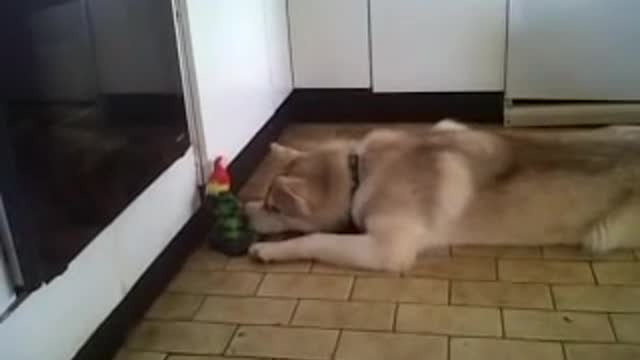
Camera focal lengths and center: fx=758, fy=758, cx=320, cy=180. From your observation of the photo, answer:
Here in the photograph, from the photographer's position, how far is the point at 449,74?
315 cm

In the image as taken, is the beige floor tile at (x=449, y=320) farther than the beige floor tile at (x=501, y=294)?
No

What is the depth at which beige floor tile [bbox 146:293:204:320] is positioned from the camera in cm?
197

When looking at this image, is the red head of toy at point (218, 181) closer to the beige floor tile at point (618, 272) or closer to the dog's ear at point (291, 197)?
the dog's ear at point (291, 197)

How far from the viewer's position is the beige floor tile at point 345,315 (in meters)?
1.88

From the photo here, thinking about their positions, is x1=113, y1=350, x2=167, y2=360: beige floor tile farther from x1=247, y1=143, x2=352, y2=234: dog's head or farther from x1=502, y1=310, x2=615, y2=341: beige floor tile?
x1=502, y1=310, x2=615, y2=341: beige floor tile

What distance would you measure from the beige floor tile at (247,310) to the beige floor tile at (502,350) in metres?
0.44

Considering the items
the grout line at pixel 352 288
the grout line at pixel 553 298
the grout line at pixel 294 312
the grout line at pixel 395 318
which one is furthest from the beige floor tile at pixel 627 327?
the grout line at pixel 294 312

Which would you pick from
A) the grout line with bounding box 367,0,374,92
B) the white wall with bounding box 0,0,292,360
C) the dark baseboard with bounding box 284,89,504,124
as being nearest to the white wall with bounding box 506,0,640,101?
the dark baseboard with bounding box 284,89,504,124

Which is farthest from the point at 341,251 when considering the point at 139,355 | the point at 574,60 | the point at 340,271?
the point at 574,60

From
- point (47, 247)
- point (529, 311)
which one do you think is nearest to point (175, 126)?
point (47, 247)

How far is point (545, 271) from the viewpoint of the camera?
2086 mm

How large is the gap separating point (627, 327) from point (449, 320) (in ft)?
1.37

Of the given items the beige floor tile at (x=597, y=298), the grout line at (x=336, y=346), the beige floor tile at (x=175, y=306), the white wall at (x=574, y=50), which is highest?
the white wall at (x=574, y=50)

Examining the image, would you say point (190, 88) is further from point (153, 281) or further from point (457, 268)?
point (457, 268)
